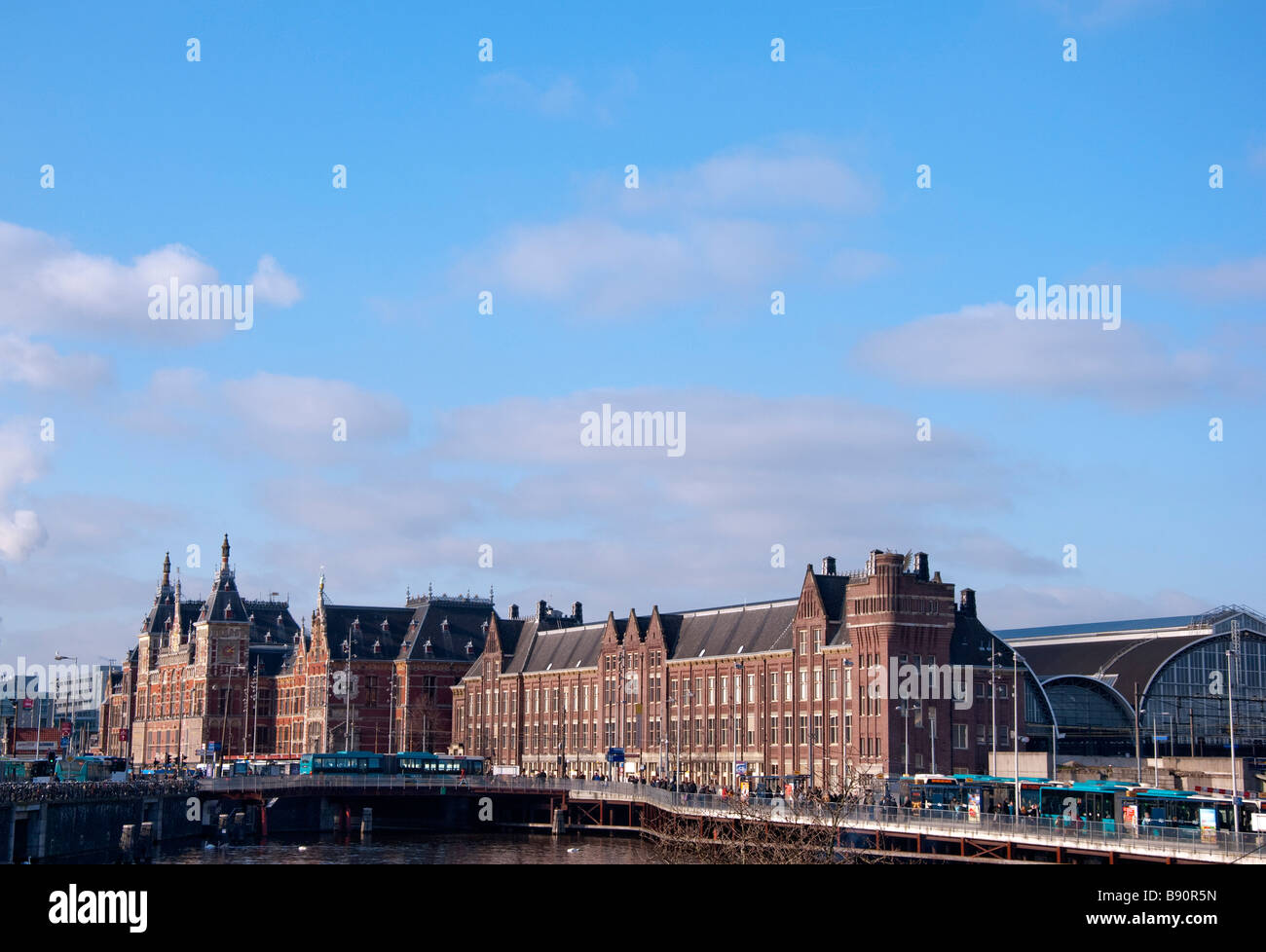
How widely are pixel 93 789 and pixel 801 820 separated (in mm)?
51756

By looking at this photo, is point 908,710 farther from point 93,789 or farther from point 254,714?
point 254,714

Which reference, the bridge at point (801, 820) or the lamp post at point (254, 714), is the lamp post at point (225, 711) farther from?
the bridge at point (801, 820)

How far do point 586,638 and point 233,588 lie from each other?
207ft

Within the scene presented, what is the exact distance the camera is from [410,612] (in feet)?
588

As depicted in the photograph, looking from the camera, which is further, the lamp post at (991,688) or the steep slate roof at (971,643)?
the steep slate roof at (971,643)

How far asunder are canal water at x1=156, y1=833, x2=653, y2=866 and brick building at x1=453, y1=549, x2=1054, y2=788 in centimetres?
1785

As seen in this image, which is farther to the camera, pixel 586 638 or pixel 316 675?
pixel 316 675

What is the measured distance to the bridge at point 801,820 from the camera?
203ft

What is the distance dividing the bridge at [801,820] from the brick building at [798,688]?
40.6 ft

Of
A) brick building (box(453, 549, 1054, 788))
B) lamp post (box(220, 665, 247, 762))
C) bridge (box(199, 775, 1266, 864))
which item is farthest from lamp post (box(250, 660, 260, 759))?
bridge (box(199, 775, 1266, 864))

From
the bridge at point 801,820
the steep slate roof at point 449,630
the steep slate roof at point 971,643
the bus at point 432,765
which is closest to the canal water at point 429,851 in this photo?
the bridge at point 801,820

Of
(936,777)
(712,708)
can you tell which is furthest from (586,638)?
(936,777)
